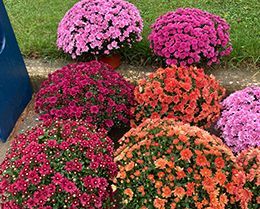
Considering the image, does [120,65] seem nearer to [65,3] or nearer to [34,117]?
[34,117]

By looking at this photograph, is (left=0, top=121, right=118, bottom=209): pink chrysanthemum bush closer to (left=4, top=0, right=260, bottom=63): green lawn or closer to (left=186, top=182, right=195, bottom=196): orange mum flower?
(left=186, top=182, right=195, bottom=196): orange mum flower

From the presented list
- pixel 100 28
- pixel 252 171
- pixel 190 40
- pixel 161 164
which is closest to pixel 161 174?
pixel 161 164

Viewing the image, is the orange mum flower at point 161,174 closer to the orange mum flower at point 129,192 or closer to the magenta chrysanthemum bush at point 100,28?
the orange mum flower at point 129,192

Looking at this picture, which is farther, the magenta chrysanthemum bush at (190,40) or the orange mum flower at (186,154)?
the magenta chrysanthemum bush at (190,40)

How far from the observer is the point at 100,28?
418 cm

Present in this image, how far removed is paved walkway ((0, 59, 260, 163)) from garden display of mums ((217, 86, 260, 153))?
18.9 inches

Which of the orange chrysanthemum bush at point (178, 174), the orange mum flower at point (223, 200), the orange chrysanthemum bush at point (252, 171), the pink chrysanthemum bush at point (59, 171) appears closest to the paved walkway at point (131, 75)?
the pink chrysanthemum bush at point (59, 171)

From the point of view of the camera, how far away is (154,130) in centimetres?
295

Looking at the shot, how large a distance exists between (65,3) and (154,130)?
11.2ft

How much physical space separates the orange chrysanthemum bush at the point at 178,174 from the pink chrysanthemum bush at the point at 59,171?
153mm

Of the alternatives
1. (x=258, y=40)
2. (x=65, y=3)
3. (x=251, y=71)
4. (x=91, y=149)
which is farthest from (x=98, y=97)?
(x=65, y=3)

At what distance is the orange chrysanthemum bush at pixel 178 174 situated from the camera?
2.65 m

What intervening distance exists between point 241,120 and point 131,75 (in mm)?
1306

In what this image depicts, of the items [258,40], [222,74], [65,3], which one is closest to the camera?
Answer: [222,74]
